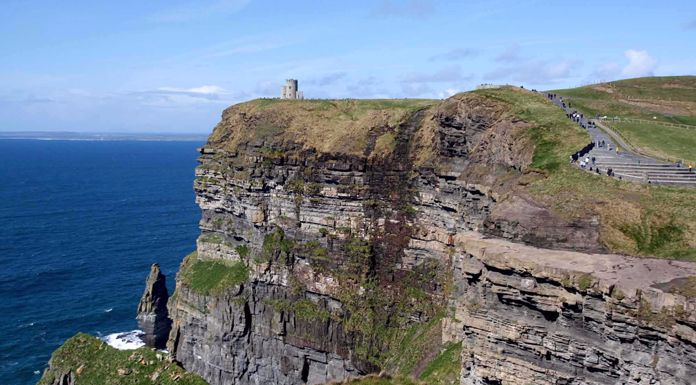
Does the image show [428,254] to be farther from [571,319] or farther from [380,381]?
[571,319]

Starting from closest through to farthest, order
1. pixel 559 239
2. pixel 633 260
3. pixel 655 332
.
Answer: pixel 655 332 < pixel 633 260 < pixel 559 239

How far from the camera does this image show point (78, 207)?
155 metres

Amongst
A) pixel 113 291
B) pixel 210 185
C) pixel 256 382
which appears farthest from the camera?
pixel 113 291

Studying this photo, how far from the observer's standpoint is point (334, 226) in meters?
66.2

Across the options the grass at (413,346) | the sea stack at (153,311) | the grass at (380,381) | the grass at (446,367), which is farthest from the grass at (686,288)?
the sea stack at (153,311)

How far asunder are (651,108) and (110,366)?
230 feet

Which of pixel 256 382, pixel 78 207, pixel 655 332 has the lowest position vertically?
pixel 256 382

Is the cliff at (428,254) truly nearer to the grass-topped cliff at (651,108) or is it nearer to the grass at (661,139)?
the grass at (661,139)

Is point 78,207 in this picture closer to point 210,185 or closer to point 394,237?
point 210,185

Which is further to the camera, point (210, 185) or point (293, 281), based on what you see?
point (210, 185)

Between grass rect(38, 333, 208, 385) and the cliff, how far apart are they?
13722 millimetres

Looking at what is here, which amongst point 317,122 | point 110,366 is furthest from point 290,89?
point 110,366

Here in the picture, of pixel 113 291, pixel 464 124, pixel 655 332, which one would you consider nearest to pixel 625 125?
pixel 464 124

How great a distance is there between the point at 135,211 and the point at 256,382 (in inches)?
3860
